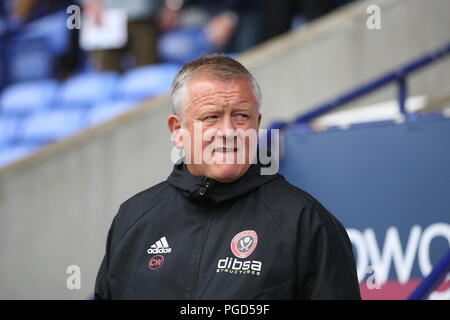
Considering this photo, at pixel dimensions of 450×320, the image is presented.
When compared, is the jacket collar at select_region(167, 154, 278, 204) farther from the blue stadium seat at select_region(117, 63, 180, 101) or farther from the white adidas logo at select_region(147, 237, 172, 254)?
the blue stadium seat at select_region(117, 63, 180, 101)

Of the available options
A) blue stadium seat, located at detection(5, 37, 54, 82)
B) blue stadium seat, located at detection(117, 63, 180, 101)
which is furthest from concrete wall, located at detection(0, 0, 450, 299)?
blue stadium seat, located at detection(5, 37, 54, 82)

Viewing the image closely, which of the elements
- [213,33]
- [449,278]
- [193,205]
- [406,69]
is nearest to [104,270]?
[193,205]

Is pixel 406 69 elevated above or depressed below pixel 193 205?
above

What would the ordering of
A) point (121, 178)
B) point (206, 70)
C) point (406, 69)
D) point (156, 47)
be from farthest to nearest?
point (156, 47) → point (121, 178) → point (406, 69) → point (206, 70)

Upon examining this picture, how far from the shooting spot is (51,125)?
7.36 metres

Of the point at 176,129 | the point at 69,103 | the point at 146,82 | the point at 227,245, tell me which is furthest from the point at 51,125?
the point at 227,245

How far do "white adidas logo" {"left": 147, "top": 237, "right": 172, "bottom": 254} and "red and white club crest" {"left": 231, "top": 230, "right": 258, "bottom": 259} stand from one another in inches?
6.7

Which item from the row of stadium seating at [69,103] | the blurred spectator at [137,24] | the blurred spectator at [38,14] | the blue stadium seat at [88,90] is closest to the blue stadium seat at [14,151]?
the row of stadium seating at [69,103]

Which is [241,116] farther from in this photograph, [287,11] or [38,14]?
[38,14]

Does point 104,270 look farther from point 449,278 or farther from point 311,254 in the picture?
point 449,278

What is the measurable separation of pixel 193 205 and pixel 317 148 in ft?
7.31

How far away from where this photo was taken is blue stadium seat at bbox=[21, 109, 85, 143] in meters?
7.19

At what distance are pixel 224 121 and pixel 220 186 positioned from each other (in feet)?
0.54

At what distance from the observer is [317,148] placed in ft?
14.0
